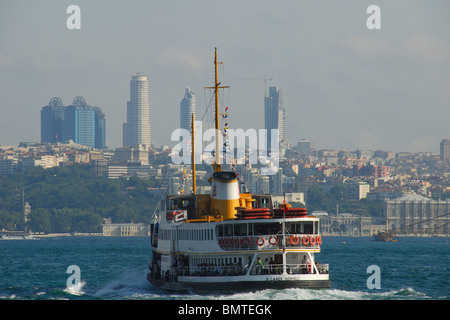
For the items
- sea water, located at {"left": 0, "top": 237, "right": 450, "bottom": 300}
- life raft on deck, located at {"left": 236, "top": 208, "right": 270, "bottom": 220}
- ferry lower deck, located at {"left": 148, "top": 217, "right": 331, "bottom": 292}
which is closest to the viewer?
ferry lower deck, located at {"left": 148, "top": 217, "right": 331, "bottom": 292}

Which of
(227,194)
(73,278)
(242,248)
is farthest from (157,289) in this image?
(73,278)

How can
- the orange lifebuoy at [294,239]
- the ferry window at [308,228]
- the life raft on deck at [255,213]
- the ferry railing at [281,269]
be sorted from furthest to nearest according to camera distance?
the ferry window at [308,228]
the life raft on deck at [255,213]
the orange lifebuoy at [294,239]
the ferry railing at [281,269]

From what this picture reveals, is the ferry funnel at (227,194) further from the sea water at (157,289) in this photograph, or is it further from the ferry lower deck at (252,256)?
the sea water at (157,289)

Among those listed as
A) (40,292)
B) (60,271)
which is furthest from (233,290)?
(60,271)

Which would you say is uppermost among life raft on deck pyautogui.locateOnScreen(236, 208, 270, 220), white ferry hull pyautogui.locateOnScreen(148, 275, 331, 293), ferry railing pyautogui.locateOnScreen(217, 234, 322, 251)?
life raft on deck pyautogui.locateOnScreen(236, 208, 270, 220)

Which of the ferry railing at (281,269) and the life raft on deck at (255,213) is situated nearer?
the ferry railing at (281,269)

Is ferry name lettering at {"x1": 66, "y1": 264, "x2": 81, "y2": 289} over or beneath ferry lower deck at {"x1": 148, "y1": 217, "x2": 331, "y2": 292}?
beneath

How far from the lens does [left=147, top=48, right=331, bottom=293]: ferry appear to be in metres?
45.7

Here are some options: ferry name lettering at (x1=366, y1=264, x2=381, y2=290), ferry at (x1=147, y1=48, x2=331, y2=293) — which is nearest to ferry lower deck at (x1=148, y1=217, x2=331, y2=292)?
ferry at (x1=147, y1=48, x2=331, y2=293)

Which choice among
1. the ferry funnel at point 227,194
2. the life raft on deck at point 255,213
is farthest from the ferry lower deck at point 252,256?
the ferry funnel at point 227,194

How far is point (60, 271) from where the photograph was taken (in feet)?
274

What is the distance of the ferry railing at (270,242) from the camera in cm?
4584

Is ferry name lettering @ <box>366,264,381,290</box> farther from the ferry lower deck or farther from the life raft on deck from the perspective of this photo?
the life raft on deck
